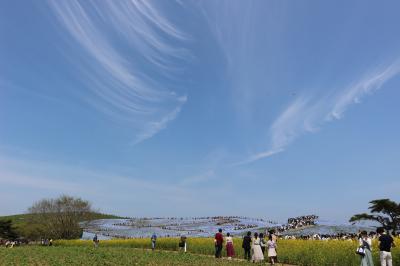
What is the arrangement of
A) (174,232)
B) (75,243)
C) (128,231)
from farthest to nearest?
1. (128,231)
2. (174,232)
3. (75,243)

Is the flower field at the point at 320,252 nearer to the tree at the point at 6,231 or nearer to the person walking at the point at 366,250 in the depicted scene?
the person walking at the point at 366,250

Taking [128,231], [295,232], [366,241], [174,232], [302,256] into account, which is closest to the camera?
[366,241]

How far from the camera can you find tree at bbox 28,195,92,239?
73.1 metres

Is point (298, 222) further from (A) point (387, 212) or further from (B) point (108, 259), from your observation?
(B) point (108, 259)

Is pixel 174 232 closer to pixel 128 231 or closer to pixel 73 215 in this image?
pixel 128 231

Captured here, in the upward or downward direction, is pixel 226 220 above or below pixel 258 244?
above

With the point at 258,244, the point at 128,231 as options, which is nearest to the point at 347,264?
the point at 258,244

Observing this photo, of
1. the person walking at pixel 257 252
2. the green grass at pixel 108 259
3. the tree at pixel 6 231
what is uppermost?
the tree at pixel 6 231

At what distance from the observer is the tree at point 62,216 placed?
7306cm

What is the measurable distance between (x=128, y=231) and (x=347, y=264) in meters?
52.5

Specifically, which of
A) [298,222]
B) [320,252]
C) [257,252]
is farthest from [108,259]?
[298,222]

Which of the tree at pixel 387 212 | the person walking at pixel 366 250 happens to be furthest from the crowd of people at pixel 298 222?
the person walking at pixel 366 250

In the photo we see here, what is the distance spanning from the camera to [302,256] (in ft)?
83.6

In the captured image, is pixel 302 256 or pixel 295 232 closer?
pixel 302 256
